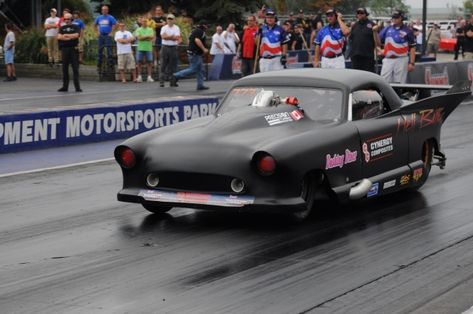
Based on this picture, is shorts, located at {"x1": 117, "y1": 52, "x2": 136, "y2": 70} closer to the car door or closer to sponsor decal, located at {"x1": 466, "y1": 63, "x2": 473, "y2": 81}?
sponsor decal, located at {"x1": 466, "y1": 63, "x2": 473, "y2": 81}

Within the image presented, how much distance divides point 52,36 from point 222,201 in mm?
21685

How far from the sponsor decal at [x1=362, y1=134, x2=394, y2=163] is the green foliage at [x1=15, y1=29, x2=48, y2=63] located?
21.9 metres

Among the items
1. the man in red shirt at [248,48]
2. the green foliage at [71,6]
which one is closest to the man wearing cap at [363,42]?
the man in red shirt at [248,48]

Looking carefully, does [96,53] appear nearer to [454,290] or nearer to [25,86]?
[25,86]

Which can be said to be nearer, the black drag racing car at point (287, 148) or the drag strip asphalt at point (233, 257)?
the drag strip asphalt at point (233, 257)

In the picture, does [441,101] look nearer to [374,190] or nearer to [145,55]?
[374,190]

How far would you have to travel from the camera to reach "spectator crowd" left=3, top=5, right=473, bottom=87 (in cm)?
1992

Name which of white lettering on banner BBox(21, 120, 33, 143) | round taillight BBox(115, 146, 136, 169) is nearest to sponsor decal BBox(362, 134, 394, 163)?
round taillight BBox(115, 146, 136, 169)

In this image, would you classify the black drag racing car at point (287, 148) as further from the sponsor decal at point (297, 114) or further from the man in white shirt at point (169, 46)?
the man in white shirt at point (169, 46)

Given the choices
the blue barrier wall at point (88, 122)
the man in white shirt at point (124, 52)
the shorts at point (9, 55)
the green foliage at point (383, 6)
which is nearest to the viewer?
the blue barrier wall at point (88, 122)

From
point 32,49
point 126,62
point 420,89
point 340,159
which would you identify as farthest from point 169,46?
point 340,159

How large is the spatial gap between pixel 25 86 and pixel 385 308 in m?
21.4

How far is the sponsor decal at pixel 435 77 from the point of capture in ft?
80.7

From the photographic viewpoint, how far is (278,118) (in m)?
9.29
